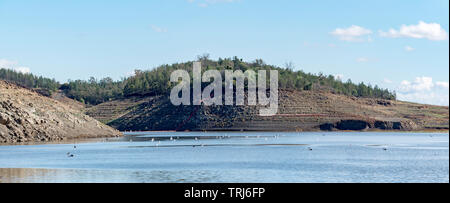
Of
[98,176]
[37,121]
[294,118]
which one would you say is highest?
[37,121]

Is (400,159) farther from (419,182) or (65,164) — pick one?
(65,164)

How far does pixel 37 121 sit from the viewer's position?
339 ft

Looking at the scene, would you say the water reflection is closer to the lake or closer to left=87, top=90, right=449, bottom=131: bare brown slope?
the lake

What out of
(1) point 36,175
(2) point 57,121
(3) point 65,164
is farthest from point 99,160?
(2) point 57,121

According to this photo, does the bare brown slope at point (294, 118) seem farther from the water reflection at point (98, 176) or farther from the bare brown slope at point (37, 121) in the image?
the water reflection at point (98, 176)

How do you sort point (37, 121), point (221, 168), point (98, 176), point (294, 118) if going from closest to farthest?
point (98, 176) < point (221, 168) < point (37, 121) < point (294, 118)

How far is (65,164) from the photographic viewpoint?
6066cm

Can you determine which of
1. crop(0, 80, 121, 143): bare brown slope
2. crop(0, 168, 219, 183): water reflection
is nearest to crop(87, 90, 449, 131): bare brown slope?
crop(0, 80, 121, 143): bare brown slope

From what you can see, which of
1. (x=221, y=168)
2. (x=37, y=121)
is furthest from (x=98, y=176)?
(x=37, y=121)

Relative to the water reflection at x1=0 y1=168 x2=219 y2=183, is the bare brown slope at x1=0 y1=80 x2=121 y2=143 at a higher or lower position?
higher

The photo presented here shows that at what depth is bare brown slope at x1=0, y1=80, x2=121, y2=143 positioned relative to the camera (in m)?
96.1

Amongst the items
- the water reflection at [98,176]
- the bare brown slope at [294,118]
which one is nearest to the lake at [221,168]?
the water reflection at [98,176]

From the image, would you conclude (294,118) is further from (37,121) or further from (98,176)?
(98,176)
